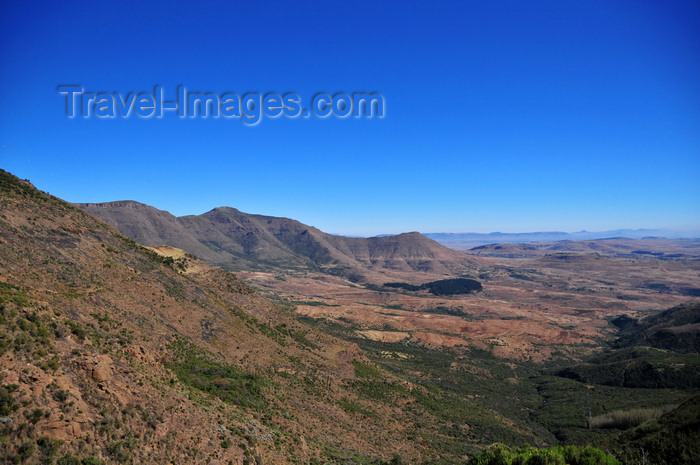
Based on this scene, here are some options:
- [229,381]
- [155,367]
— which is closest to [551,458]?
[229,381]

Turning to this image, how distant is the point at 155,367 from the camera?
21.5 meters

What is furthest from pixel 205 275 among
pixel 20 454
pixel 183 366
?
pixel 20 454

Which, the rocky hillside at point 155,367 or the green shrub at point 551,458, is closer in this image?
the rocky hillside at point 155,367

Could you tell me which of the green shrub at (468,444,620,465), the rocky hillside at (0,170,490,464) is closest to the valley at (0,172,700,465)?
the rocky hillside at (0,170,490,464)

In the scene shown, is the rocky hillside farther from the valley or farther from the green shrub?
the green shrub

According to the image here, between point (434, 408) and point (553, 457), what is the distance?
2699 centimetres

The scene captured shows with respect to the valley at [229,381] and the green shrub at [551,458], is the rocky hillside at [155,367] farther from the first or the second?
the green shrub at [551,458]

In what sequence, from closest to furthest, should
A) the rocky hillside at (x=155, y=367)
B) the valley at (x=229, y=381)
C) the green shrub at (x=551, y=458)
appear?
the rocky hillside at (x=155, y=367) < the valley at (x=229, y=381) < the green shrub at (x=551, y=458)

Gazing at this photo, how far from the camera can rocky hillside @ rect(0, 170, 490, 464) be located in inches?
517

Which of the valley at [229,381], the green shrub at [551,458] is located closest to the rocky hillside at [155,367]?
the valley at [229,381]

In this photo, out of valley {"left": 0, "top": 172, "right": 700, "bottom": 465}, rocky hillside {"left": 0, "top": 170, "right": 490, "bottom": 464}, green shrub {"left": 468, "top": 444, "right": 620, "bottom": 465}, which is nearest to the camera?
rocky hillside {"left": 0, "top": 170, "right": 490, "bottom": 464}

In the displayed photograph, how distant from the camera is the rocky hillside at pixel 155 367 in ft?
43.1

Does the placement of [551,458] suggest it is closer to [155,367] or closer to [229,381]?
[229,381]

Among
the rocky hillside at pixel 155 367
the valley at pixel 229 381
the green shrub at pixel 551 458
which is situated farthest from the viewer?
the green shrub at pixel 551 458
